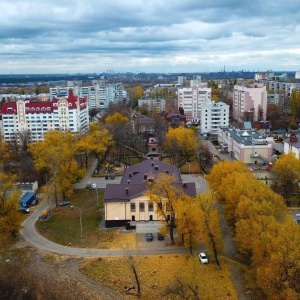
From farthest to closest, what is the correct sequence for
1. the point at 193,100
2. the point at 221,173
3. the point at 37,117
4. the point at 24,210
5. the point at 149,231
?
the point at 193,100 < the point at 37,117 < the point at 24,210 < the point at 221,173 < the point at 149,231

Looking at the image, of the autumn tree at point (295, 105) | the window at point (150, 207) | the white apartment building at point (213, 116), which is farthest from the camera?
the autumn tree at point (295, 105)

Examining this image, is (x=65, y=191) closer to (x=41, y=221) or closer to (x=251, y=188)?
(x=41, y=221)

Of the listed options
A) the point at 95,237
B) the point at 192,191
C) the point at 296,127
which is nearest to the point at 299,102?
the point at 296,127

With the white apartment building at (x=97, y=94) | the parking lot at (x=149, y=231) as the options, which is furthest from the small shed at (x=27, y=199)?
the white apartment building at (x=97, y=94)

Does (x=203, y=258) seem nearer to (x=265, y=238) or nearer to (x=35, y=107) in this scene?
(x=265, y=238)

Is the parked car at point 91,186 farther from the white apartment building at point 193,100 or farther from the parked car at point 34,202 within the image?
the white apartment building at point 193,100

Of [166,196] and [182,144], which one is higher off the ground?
[166,196]

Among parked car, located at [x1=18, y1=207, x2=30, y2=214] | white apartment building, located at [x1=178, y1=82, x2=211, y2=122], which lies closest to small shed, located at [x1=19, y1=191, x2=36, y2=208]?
parked car, located at [x1=18, y1=207, x2=30, y2=214]

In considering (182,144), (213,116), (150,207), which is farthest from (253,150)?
(213,116)
